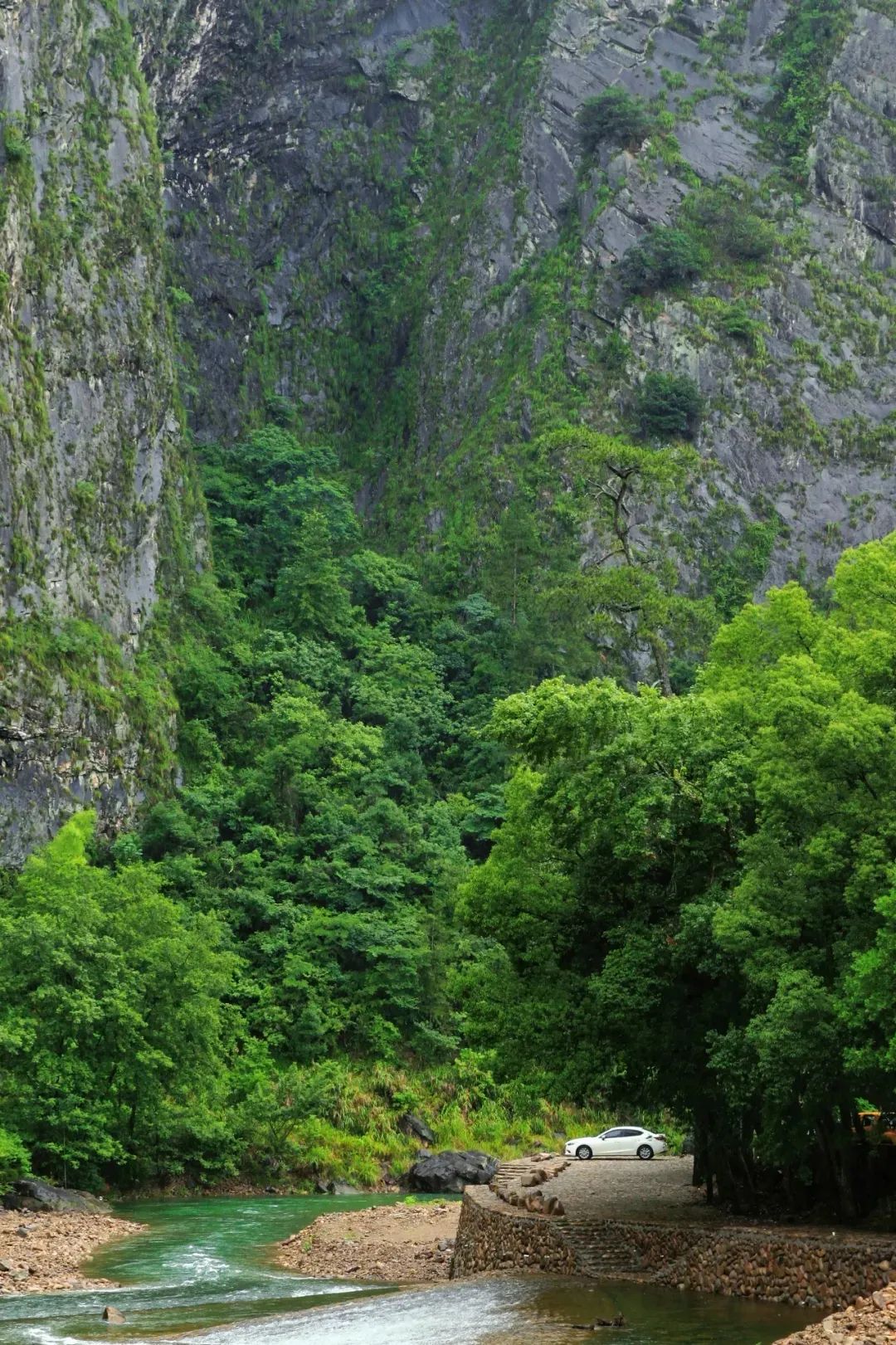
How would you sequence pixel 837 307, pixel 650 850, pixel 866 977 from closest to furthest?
1. pixel 866 977
2. pixel 650 850
3. pixel 837 307

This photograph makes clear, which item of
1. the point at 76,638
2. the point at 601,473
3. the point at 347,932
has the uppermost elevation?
the point at 601,473

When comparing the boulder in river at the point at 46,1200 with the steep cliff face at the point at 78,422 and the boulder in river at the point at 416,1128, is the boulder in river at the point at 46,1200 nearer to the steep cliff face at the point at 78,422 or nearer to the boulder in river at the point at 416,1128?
the boulder in river at the point at 416,1128

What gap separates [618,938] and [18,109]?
47916mm

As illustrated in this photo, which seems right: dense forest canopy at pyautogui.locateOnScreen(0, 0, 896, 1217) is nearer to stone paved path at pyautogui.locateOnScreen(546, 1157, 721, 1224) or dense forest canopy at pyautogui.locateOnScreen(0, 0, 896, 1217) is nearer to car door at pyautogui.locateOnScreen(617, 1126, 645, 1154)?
stone paved path at pyautogui.locateOnScreen(546, 1157, 721, 1224)

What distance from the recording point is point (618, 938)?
92.3 feet

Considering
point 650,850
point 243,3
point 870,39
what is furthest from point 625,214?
point 650,850

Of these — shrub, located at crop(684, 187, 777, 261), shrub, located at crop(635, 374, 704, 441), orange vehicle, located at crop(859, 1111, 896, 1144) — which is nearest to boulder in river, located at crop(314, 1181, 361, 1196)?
orange vehicle, located at crop(859, 1111, 896, 1144)

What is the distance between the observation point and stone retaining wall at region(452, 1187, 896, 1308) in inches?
881

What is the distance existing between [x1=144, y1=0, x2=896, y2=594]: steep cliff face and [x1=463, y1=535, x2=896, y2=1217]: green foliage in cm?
5313

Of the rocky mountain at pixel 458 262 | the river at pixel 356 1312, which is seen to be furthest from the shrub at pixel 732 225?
the river at pixel 356 1312

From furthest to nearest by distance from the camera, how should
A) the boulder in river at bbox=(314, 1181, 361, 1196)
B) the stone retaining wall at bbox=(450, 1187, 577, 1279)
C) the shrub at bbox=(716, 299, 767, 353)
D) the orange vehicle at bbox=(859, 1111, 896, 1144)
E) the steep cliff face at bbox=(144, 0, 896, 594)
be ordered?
the shrub at bbox=(716, 299, 767, 353), the steep cliff face at bbox=(144, 0, 896, 594), the boulder in river at bbox=(314, 1181, 361, 1196), the stone retaining wall at bbox=(450, 1187, 577, 1279), the orange vehicle at bbox=(859, 1111, 896, 1144)

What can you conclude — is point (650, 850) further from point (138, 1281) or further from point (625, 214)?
point (625, 214)

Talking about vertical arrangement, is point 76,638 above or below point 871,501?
below

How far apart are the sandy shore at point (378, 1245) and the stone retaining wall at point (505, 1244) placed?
35.7 inches
